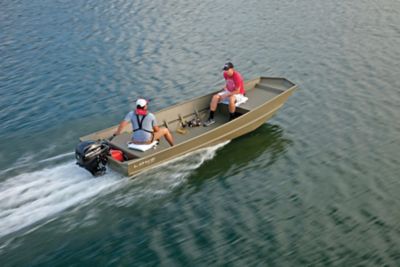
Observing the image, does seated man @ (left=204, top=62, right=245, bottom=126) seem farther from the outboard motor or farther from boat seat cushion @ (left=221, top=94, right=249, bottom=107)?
the outboard motor

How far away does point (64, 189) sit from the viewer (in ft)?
46.3

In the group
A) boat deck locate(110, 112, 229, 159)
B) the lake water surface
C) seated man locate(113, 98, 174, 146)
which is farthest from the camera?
boat deck locate(110, 112, 229, 159)

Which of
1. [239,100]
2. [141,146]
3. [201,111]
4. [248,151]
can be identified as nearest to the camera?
[141,146]

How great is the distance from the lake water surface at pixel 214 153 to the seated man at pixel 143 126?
1.14 m

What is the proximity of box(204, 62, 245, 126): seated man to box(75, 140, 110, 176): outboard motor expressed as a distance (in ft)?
15.5

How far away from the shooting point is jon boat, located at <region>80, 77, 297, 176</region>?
14.9 metres

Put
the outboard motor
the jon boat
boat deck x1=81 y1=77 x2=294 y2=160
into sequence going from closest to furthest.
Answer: the outboard motor → the jon boat → boat deck x1=81 y1=77 x2=294 y2=160

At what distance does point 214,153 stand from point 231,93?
2.64 meters

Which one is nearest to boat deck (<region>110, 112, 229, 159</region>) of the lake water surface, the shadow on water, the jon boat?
the jon boat

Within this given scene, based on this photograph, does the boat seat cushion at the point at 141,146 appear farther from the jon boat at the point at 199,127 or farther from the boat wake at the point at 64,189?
the boat wake at the point at 64,189

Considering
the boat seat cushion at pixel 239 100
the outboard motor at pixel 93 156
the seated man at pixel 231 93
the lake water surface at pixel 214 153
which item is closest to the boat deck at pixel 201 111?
the boat seat cushion at pixel 239 100

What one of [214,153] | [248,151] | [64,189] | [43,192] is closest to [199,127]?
[214,153]

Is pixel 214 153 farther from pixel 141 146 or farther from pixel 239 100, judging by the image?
pixel 141 146

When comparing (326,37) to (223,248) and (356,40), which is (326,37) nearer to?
(356,40)
